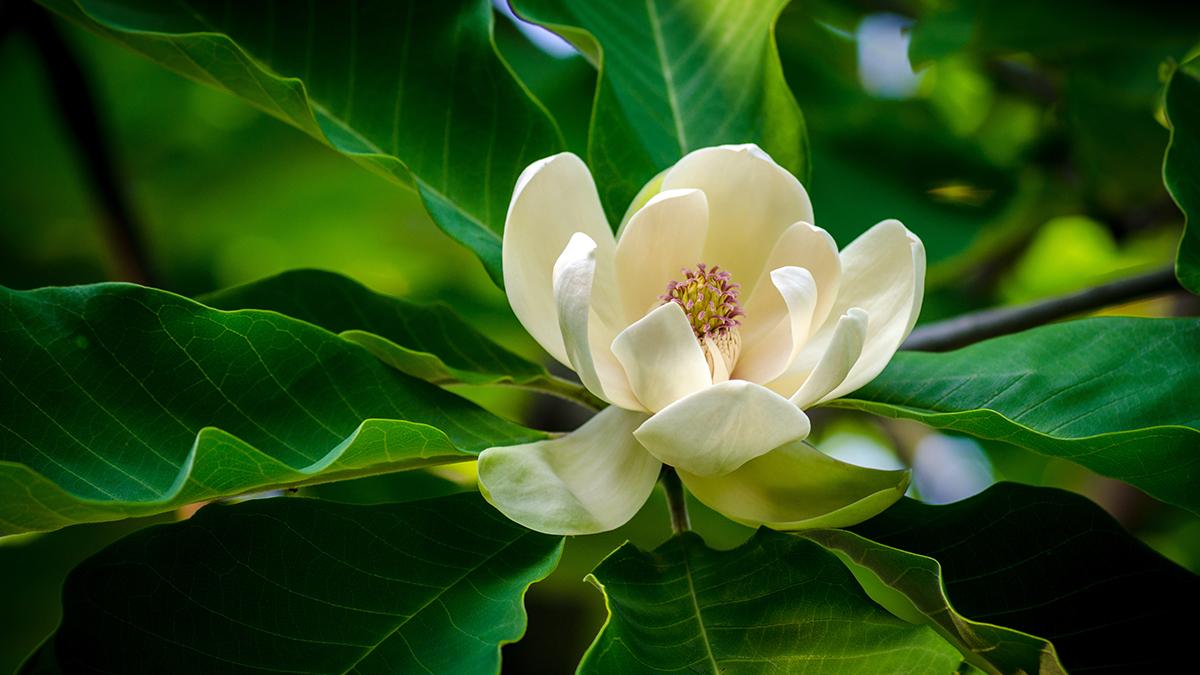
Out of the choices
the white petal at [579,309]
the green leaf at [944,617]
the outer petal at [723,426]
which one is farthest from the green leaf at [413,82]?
the green leaf at [944,617]

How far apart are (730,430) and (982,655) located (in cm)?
26

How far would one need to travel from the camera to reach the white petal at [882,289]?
103cm

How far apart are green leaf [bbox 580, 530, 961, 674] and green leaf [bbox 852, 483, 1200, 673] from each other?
0.43 ft

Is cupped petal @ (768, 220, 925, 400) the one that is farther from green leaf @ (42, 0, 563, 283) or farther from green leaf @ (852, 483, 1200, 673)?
green leaf @ (42, 0, 563, 283)

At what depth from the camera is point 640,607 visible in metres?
0.94

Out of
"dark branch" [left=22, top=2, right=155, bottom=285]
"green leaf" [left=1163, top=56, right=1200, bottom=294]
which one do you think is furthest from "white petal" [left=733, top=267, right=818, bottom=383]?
"dark branch" [left=22, top=2, right=155, bottom=285]

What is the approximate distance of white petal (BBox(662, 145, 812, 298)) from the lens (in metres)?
1.13

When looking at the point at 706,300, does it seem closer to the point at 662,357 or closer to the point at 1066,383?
the point at 662,357

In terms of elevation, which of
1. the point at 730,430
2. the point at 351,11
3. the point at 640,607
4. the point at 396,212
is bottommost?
the point at 396,212

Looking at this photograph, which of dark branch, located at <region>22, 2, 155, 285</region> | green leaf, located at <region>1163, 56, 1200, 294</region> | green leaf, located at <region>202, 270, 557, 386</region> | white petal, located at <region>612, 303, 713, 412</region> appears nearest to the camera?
white petal, located at <region>612, 303, 713, 412</region>

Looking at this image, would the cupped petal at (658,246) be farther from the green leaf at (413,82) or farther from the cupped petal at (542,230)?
the green leaf at (413,82)

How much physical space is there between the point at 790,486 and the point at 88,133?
1307 mm

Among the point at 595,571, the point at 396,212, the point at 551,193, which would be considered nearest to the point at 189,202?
the point at 396,212

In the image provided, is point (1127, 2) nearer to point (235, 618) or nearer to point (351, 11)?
point (351, 11)
